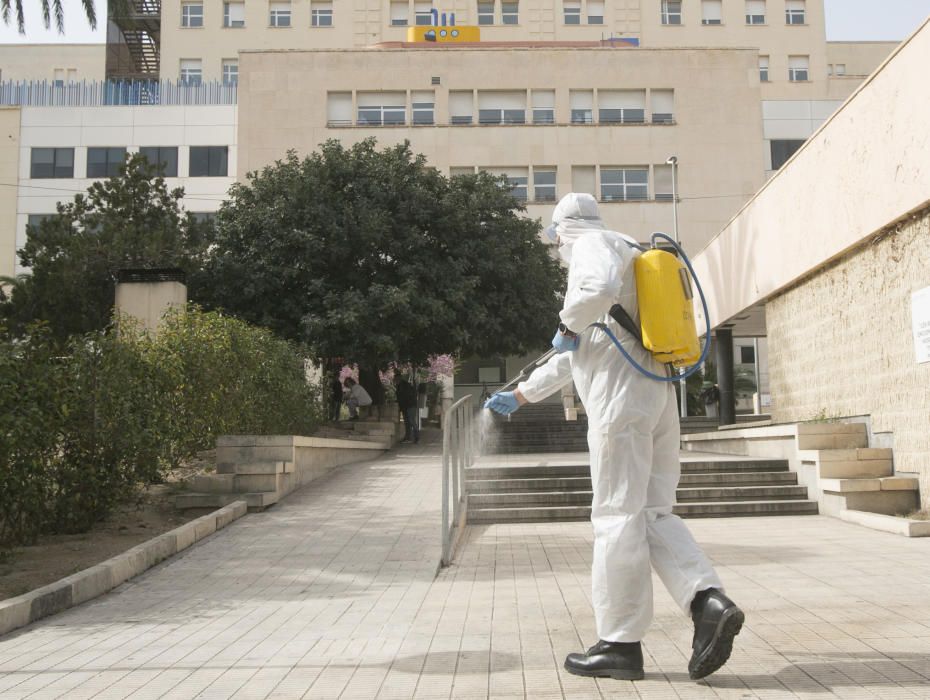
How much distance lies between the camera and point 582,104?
4050 cm

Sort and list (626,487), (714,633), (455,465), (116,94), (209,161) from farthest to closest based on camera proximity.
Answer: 1. (116,94)
2. (209,161)
3. (455,465)
4. (626,487)
5. (714,633)

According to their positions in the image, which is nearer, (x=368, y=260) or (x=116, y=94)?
(x=368, y=260)

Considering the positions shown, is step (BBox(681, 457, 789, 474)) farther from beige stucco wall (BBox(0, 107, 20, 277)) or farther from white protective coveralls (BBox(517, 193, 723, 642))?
beige stucco wall (BBox(0, 107, 20, 277))

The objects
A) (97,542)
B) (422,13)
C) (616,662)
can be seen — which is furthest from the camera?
(422,13)

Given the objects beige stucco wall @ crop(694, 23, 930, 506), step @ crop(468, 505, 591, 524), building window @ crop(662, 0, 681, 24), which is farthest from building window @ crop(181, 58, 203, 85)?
step @ crop(468, 505, 591, 524)

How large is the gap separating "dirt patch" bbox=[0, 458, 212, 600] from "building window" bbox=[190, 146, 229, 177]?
34214 millimetres

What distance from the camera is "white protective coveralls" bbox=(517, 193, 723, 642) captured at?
3.85 m

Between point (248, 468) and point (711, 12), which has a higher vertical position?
point (711, 12)

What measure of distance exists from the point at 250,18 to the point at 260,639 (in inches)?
1952

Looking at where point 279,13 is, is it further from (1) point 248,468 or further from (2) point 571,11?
(1) point 248,468

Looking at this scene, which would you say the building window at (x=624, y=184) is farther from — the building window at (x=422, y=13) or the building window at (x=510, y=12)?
the building window at (x=422, y=13)

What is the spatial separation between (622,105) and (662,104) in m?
1.78

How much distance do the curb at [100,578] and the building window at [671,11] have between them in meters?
46.9

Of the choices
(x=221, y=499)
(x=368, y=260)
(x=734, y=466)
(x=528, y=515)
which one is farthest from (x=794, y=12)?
(x=221, y=499)
